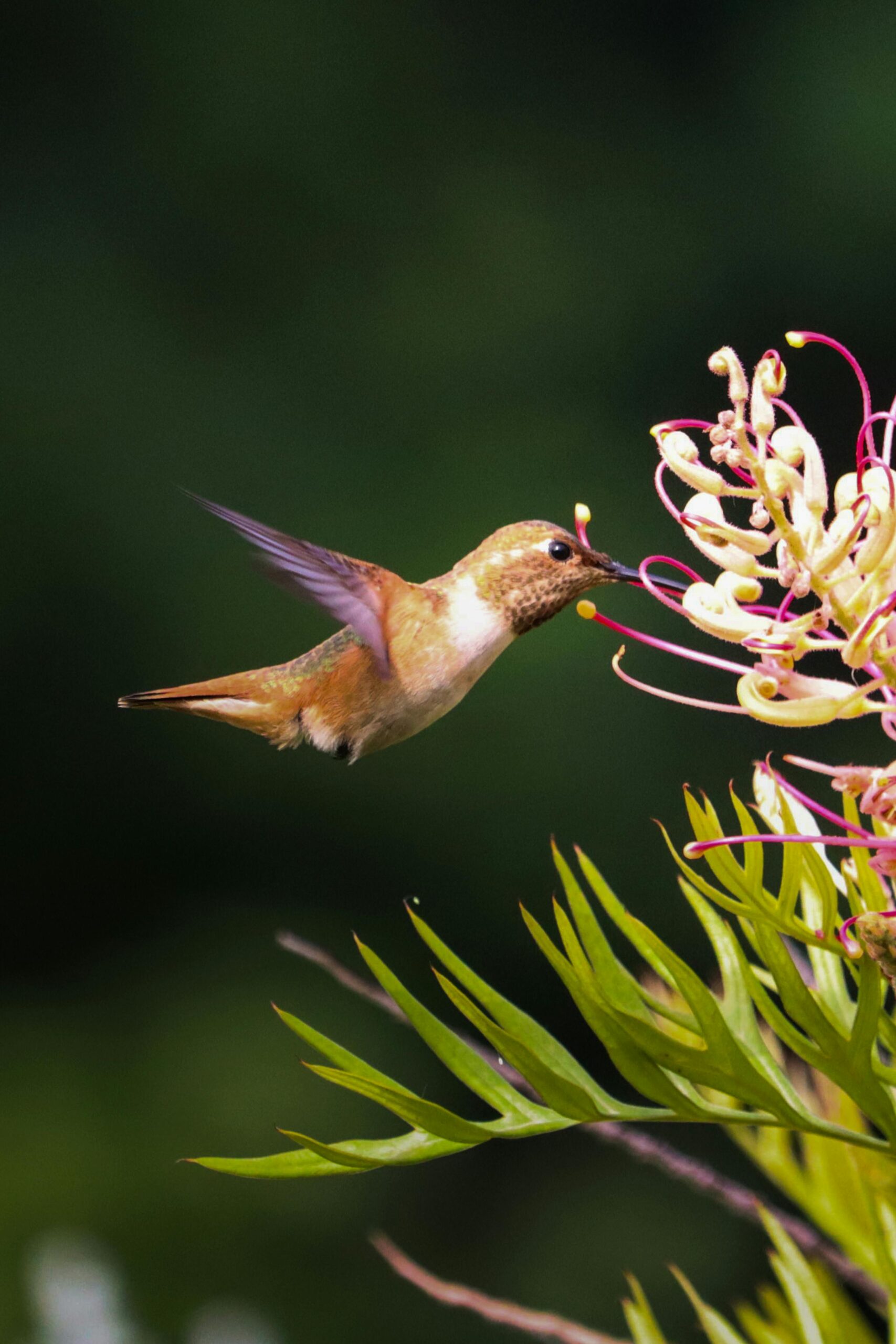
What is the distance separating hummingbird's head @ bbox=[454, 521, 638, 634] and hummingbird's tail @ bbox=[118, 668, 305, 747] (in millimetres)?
140

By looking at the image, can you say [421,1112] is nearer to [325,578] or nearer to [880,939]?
[880,939]

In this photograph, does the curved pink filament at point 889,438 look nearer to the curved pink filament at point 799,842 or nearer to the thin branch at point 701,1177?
the curved pink filament at point 799,842

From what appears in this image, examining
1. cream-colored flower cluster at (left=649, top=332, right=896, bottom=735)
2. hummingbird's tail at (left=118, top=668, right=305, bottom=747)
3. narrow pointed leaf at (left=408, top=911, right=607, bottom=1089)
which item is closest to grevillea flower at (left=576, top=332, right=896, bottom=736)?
cream-colored flower cluster at (left=649, top=332, right=896, bottom=735)

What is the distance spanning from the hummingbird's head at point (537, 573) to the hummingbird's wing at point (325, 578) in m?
0.06

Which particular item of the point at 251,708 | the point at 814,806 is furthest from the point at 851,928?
the point at 251,708

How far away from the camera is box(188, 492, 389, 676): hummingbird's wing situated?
61 cm

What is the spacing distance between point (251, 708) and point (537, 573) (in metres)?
0.18

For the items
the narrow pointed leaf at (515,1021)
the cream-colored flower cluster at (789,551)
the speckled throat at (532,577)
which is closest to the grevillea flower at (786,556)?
the cream-colored flower cluster at (789,551)

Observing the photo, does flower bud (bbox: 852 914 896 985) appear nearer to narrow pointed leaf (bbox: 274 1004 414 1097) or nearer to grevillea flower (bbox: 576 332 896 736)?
grevillea flower (bbox: 576 332 896 736)

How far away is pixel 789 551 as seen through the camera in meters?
0.42

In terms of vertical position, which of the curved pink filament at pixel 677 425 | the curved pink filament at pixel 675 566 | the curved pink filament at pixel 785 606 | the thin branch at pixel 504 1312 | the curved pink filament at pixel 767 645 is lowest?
the thin branch at pixel 504 1312

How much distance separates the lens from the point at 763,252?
7.90 ft

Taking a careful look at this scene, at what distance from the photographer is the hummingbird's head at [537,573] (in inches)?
26.9

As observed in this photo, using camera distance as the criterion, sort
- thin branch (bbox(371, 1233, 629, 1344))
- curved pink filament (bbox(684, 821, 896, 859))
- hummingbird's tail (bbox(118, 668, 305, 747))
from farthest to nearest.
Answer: hummingbird's tail (bbox(118, 668, 305, 747)) → thin branch (bbox(371, 1233, 629, 1344)) → curved pink filament (bbox(684, 821, 896, 859))
